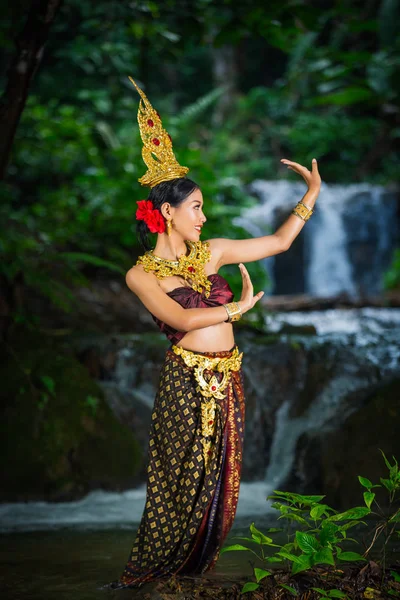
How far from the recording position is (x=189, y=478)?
3.29m

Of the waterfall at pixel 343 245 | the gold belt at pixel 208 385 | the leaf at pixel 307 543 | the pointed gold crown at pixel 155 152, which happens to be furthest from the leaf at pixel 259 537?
the waterfall at pixel 343 245

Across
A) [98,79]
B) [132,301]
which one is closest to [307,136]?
[98,79]

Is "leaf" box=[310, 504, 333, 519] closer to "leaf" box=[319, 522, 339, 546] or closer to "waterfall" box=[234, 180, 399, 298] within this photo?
"leaf" box=[319, 522, 339, 546]

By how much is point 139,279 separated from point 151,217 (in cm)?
29

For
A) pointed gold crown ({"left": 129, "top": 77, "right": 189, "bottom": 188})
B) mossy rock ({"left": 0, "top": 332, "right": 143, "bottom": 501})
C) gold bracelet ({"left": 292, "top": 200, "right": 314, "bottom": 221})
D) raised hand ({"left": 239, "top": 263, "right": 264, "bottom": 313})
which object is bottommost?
mossy rock ({"left": 0, "top": 332, "right": 143, "bottom": 501})

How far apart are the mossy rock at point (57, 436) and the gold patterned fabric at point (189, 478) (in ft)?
8.10

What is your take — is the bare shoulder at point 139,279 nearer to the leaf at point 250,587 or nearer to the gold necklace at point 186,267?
the gold necklace at point 186,267

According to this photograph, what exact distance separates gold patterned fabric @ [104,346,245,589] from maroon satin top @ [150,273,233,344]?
4.6 inches

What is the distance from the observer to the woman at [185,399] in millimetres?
3287

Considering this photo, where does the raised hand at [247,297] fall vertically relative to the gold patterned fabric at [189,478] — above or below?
above

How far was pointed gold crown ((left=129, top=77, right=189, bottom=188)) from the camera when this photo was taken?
341cm

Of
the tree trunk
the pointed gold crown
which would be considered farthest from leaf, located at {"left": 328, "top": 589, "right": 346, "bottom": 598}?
the tree trunk

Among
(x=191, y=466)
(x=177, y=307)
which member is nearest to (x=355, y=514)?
(x=191, y=466)

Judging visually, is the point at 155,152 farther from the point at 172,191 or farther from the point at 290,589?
the point at 290,589
